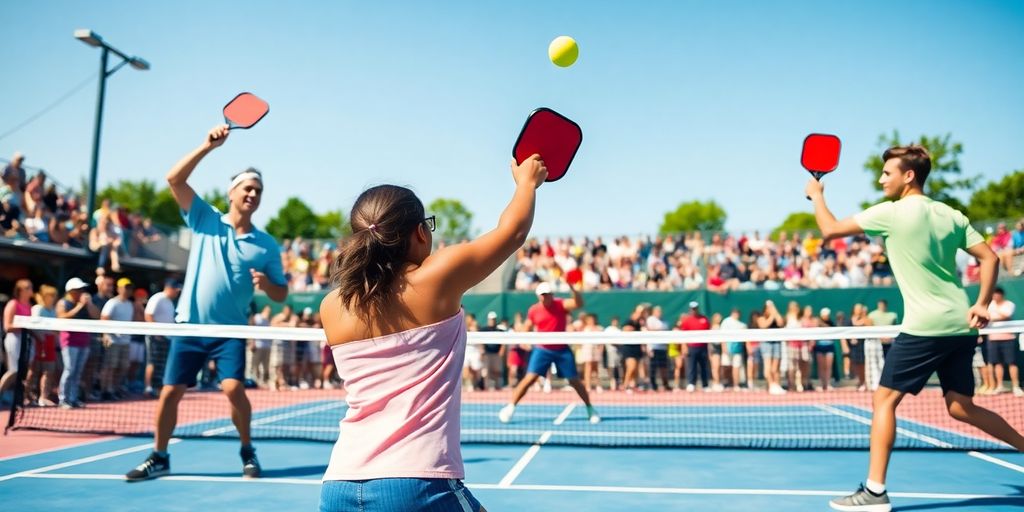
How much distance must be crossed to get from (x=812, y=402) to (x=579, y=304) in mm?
5545

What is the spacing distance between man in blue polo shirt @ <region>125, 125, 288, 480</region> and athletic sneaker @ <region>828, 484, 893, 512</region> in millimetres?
3966

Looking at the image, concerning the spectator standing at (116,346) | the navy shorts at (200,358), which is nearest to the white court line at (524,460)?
the navy shorts at (200,358)

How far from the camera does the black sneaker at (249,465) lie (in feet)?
18.4

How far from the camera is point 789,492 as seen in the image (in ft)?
16.5

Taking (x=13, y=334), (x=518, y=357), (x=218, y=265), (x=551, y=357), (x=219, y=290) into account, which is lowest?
(x=518, y=357)

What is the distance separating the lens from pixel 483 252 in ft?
6.83

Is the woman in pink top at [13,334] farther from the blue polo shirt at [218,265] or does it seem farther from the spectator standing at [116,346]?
the blue polo shirt at [218,265]

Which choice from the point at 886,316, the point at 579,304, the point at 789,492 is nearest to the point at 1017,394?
the point at 886,316

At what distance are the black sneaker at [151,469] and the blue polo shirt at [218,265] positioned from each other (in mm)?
1053

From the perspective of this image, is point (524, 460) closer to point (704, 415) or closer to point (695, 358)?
point (704, 415)

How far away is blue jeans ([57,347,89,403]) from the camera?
34.8 feet

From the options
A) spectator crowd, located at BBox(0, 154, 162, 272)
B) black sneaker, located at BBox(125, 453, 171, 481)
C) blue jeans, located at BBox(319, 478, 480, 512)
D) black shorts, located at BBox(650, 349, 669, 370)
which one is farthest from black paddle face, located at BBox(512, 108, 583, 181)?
spectator crowd, located at BBox(0, 154, 162, 272)

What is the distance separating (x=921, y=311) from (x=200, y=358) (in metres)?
4.89

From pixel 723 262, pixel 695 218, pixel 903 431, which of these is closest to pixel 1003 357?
pixel 903 431
